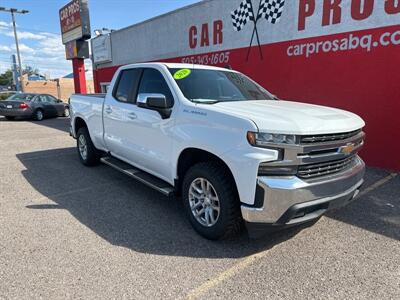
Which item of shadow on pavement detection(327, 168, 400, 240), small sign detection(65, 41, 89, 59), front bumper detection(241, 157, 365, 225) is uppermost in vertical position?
small sign detection(65, 41, 89, 59)

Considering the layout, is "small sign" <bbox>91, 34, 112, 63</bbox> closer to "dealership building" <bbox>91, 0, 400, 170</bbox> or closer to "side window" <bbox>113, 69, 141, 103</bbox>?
"dealership building" <bbox>91, 0, 400, 170</bbox>

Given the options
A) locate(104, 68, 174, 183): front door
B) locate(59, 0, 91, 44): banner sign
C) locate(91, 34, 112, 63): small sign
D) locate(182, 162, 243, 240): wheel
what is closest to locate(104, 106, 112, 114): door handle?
locate(104, 68, 174, 183): front door

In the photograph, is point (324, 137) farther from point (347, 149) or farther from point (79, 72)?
point (79, 72)

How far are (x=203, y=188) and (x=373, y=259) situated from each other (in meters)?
1.88

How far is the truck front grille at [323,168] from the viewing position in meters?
3.04

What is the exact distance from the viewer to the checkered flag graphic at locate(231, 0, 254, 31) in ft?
29.1

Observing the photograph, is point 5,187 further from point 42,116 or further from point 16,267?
point 42,116

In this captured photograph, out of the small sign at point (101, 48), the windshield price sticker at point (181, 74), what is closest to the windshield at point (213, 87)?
the windshield price sticker at point (181, 74)

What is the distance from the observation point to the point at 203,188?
3.59m

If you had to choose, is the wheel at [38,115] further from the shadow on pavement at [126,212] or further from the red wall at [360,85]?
the red wall at [360,85]

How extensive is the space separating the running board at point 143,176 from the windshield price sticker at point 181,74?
1390 millimetres

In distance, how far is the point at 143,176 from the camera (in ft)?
15.0

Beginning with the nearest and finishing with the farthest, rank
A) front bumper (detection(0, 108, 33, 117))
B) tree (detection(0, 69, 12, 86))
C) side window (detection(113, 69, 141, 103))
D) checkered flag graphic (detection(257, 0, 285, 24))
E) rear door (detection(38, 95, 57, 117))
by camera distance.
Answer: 1. side window (detection(113, 69, 141, 103))
2. checkered flag graphic (detection(257, 0, 285, 24))
3. front bumper (detection(0, 108, 33, 117))
4. rear door (detection(38, 95, 57, 117))
5. tree (detection(0, 69, 12, 86))

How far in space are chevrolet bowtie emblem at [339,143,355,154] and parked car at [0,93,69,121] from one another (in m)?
17.0
